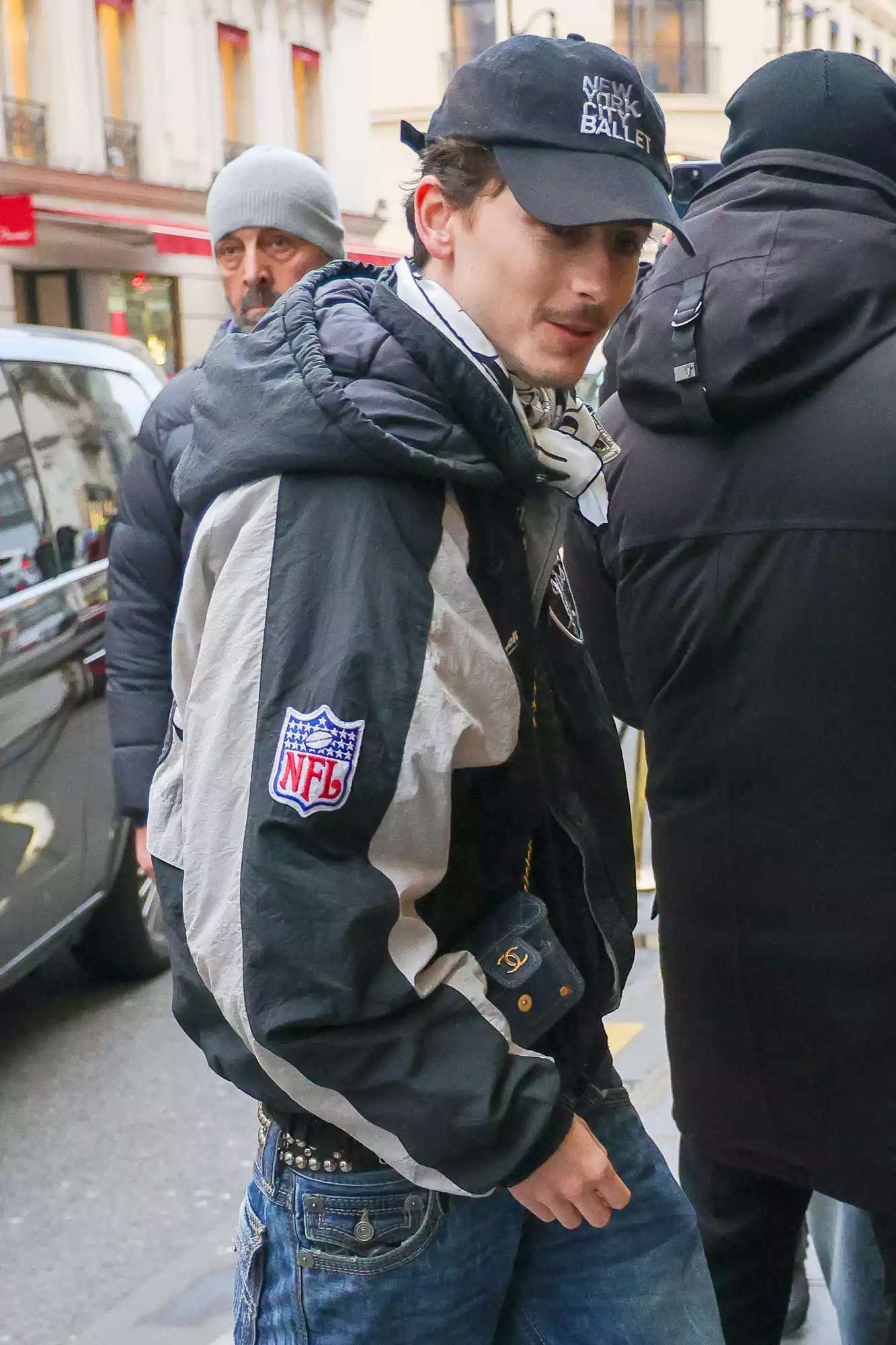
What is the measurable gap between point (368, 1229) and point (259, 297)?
2.25 metres

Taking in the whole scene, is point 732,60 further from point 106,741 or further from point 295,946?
point 295,946

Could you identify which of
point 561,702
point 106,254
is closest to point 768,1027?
point 561,702

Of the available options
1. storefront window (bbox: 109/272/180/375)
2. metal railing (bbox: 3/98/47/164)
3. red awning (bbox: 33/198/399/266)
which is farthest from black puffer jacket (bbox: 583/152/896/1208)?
storefront window (bbox: 109/272/180/375)

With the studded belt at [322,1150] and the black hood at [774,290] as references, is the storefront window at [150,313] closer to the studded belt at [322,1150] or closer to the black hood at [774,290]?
the black hood at [774,290]

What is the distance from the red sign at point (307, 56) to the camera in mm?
24172

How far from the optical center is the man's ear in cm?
162

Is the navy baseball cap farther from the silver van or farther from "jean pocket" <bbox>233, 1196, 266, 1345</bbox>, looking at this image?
the silver van

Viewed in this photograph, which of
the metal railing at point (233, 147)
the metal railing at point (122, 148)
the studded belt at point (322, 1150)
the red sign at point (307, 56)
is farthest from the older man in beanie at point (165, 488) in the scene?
the red sign at point (307, 56)

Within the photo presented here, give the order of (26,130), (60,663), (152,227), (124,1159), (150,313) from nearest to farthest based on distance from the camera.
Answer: (124,1159) < (60,663) < (152,227) < (26,130) < (150,313)

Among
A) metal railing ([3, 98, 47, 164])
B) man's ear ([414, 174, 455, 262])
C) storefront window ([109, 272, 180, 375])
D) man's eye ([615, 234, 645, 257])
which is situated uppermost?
metal railing ([3, 98, 47, 164])

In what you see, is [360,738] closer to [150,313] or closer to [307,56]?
[150,313]

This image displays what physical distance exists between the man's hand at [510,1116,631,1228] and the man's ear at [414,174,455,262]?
852 mm

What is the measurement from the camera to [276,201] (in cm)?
341

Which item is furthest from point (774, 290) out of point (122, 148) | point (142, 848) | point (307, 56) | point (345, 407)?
point (307, 56)
